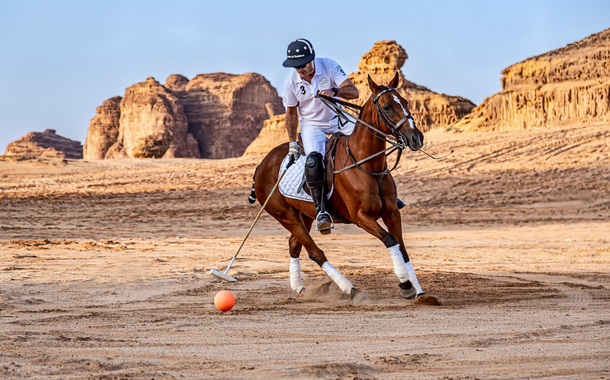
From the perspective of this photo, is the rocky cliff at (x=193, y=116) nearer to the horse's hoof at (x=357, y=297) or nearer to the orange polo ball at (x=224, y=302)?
the horse's hoof at (x=357, y=297)

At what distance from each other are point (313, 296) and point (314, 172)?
1452 mm

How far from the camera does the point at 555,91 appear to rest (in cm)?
4469

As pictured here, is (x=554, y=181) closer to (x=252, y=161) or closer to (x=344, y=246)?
(x=344, y=246)

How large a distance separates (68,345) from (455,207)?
55.4 ft

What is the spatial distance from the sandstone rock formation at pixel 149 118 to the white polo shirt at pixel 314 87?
99.4 m

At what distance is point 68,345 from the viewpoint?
13.6ft

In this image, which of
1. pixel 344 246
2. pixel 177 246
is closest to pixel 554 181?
pixel 344 246

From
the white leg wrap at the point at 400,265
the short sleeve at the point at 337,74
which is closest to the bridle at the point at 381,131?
the short sleeve at the point at 337,74

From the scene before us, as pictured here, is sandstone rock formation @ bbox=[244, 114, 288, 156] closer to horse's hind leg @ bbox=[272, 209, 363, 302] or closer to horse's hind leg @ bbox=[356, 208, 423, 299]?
horse's hind leg @ bbox=[272, 209, 363, 302]

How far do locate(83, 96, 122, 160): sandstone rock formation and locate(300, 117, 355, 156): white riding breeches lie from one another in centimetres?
11862

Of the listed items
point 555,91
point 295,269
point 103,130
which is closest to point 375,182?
point 295,269

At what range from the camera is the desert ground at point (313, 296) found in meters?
3.71

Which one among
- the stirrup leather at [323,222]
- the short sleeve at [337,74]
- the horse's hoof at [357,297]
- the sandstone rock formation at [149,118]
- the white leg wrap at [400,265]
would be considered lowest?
the horse's hoof at [357,297]

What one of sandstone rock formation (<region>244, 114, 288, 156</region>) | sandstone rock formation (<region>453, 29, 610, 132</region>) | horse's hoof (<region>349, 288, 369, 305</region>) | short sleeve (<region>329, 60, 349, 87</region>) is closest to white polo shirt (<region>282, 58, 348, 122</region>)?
short sleeve (<region>329, 60, 349, 87</region>)
